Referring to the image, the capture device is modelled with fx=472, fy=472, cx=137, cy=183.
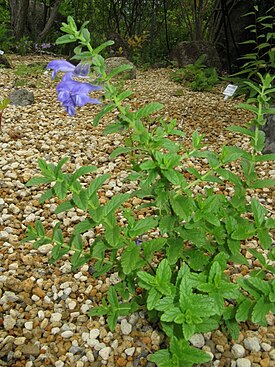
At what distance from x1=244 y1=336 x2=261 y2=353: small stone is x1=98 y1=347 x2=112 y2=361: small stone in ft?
1.68

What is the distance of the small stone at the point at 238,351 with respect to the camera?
1.73m

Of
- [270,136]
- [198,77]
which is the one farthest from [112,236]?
[198,77]

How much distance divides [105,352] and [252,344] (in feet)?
1.80

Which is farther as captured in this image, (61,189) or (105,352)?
(105,352)

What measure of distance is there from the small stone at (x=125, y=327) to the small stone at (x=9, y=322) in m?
0.43

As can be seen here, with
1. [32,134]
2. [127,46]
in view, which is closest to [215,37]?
[127,46]

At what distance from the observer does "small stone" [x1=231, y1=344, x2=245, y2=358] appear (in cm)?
173

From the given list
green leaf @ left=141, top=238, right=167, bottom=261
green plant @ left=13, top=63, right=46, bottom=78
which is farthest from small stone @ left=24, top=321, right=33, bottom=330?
green plant @ left=13, top=63, right=46, bottom=78

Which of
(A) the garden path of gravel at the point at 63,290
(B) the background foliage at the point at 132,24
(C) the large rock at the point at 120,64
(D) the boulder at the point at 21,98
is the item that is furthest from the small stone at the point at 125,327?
(B) the background foliage at the point at 132,24

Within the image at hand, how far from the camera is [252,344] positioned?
1.75m

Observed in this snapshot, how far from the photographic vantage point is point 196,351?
4.66ft

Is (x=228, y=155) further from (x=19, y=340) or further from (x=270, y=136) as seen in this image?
(x=270, y=136)

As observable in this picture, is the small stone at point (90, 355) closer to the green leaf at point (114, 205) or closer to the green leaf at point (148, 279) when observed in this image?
the green leaf at point (148, 279)

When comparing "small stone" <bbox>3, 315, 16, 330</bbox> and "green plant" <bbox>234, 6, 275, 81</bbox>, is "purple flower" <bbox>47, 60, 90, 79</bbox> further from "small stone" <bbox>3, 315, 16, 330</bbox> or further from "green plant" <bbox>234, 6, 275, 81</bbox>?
"green plant" <bbox>234, 6, 275, 81</bbox>
